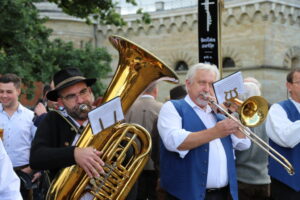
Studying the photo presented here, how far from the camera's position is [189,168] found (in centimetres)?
474

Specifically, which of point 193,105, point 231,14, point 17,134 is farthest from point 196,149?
point 231,14

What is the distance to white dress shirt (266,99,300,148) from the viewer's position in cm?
525

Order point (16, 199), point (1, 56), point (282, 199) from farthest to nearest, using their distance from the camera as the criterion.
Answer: point (1, 56)
point (282, 199)
point (16, 199)

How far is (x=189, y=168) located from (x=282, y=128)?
3.99ft

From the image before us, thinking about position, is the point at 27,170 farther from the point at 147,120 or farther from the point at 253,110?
the point at 253,110

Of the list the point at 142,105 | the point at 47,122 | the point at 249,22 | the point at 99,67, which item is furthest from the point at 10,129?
the point at 249,22

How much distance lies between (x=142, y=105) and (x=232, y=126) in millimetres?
2858

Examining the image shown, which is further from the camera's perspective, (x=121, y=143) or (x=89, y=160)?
(x=121, y=143)

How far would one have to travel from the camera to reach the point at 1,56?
17016 mm

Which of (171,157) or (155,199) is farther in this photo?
(155,199)

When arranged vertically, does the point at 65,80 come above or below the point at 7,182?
above

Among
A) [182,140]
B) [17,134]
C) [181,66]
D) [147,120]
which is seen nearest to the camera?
[182,140]

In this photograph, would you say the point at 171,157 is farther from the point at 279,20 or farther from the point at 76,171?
the point at 279,20

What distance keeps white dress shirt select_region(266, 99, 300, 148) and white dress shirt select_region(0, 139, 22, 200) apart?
304cm
